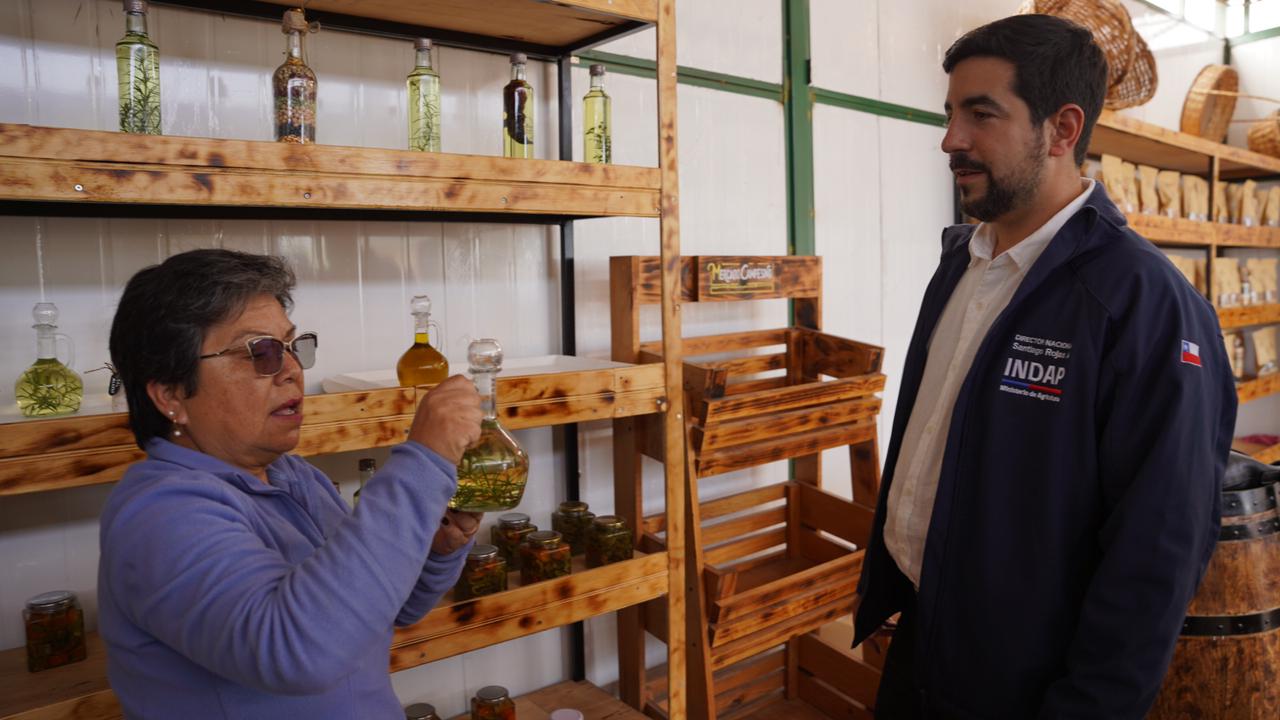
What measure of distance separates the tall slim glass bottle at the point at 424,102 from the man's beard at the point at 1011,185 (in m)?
1.05

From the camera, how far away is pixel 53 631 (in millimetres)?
1594

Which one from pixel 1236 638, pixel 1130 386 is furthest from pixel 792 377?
pixel 1130 386

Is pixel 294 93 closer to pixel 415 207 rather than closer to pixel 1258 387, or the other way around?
pixel 415 207

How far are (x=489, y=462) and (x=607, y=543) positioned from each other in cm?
101

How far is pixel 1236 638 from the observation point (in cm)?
182

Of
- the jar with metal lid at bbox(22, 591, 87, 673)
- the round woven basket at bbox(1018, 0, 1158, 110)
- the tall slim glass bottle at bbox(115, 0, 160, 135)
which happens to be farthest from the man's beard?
the round woven basket at bbox(1018, 0, 1158, 110)

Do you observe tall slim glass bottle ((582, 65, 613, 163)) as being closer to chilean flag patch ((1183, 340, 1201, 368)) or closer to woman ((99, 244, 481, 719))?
woman ((99, 244, 481, 719))

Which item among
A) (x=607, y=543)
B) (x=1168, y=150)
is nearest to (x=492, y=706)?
(x=607, y=543)

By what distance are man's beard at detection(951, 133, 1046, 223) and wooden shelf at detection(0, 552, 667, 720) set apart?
1085 mm

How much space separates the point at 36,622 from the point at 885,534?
1.60 metres

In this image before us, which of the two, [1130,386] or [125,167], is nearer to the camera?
[1130,386]

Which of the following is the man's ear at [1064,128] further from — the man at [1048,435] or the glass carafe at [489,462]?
→ the glass carafe at [489,462]

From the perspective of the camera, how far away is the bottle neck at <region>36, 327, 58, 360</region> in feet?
5.16

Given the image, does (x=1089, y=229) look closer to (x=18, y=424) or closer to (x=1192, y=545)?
(x=1192, y=545)
